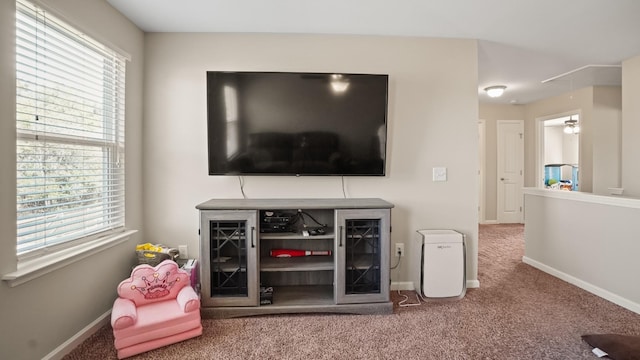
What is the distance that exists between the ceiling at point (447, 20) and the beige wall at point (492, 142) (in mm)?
2531

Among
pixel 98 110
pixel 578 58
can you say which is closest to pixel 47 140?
pixel 98 110

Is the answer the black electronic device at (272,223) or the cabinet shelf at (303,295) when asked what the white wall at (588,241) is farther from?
the black electronic device at (272,223)

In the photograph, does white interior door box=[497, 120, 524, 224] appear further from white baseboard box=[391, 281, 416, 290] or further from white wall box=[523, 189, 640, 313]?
white baseboard box=[391, 281, 416, 290]

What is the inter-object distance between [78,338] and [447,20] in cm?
355

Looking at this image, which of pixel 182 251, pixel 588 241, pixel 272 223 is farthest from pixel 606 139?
pixel 182 251

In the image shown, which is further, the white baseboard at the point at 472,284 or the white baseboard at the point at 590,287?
the white baseboard at the point at 472,284

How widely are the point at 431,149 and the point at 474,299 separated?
1393 millimetres

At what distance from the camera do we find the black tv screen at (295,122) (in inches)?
97.3

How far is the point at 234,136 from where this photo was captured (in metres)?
2.49

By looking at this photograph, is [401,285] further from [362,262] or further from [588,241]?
[588,241]

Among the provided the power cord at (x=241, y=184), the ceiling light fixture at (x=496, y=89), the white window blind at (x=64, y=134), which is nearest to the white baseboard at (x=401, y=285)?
the power cord at (x=241, y=184)

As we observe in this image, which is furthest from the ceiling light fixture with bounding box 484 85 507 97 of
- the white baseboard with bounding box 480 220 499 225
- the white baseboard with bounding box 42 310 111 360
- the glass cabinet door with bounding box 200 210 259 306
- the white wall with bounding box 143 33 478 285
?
the white baseboard with bounding box 42 310 111 360

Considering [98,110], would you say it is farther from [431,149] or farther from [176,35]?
[431,149]

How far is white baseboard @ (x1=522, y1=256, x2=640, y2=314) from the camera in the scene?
2414mm
